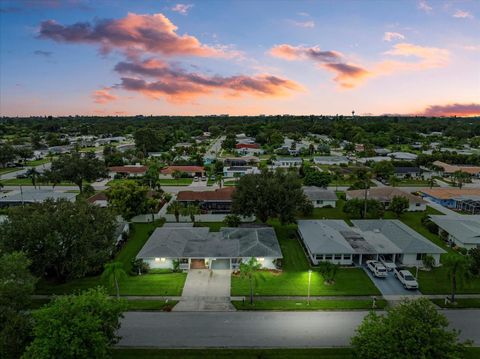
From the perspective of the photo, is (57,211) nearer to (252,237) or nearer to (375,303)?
(252,237)

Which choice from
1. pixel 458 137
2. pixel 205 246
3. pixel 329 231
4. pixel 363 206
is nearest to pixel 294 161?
pixel 363 206

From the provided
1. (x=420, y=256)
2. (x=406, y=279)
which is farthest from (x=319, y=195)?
(x=406, y=279)

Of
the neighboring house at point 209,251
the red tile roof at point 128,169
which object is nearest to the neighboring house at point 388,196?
the neighboring house at point 209,251

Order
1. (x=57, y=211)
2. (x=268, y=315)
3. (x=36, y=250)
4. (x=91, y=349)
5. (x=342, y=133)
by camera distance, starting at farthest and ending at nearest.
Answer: (x=342, y=133), (x=57, y=211), (x=36, y=250), (x=268, y=315), (x=91, y=349)

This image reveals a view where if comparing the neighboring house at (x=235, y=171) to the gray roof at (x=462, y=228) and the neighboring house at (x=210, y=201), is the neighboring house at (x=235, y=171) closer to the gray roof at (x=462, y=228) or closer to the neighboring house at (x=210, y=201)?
the neighboring house at (x=210, y=201)

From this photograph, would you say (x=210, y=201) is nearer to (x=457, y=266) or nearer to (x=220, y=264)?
(x=220, y=264)

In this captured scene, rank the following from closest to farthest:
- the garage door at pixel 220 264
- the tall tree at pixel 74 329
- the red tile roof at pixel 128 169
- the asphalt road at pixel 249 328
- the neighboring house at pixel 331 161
A: the tall tree at pixel 74 329 < the asphalt road at pixel 249 328 < the garage door at pixel 220 264 < the red tile roof at pixel 128 169 < the neighboring house at pixel 331 161
